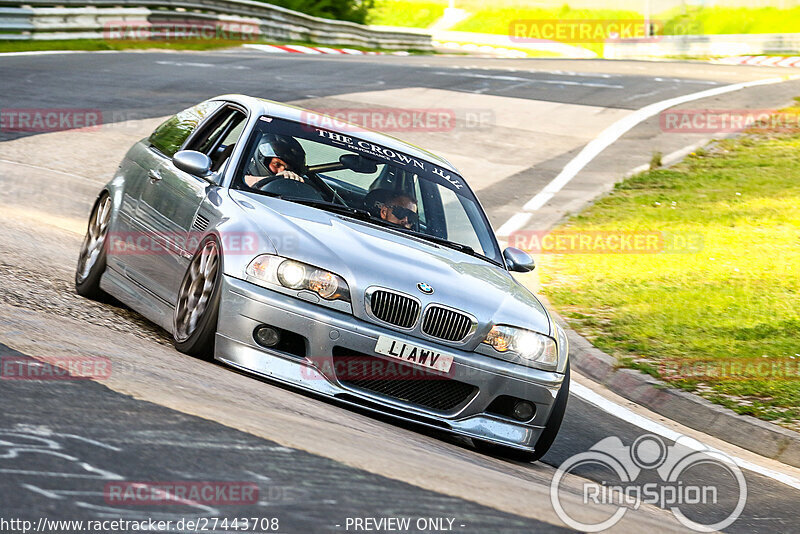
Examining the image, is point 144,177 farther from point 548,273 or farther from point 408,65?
point 408,65

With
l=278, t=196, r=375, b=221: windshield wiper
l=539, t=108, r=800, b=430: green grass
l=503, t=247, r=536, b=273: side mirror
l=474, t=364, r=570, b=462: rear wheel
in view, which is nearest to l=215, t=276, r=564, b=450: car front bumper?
l=474, t=364, r=570, b=462: rear wheel

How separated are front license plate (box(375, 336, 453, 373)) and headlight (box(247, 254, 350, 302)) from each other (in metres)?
0.32

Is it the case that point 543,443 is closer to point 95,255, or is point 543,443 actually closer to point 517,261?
point 517,261

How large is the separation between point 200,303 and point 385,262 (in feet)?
3.42

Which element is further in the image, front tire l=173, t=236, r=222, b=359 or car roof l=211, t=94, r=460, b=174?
car roof l=211, t=94, r=460, b=174

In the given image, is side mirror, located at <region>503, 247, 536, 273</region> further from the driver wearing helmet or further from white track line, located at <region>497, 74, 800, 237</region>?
white track line, located at <region>497, 74, 800, 237</region>

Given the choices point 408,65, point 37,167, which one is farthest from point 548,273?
point 408,65

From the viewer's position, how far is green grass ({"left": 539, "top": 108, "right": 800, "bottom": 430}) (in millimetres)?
8914

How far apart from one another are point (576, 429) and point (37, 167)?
8680mm

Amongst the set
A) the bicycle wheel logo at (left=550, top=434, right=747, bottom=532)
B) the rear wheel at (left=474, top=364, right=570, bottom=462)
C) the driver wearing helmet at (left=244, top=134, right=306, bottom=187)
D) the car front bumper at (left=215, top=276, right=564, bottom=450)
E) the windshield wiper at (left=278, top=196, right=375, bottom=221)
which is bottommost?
the bicycle wheel logo at (left=550, top=434, right=747, bottom=532)

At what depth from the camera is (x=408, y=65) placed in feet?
97.3

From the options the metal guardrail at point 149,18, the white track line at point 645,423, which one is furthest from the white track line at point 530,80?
the white track line at point 645,423

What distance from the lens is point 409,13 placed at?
80.8 m

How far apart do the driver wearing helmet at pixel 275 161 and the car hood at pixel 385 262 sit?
264 mm
